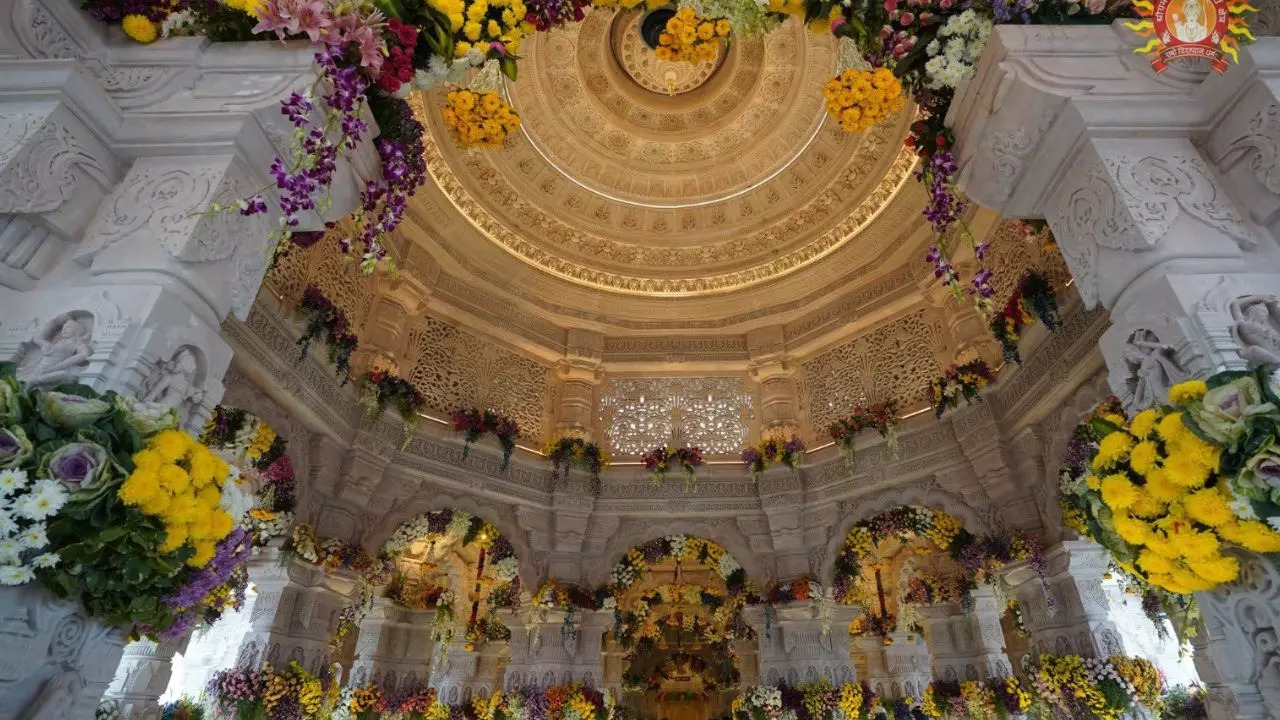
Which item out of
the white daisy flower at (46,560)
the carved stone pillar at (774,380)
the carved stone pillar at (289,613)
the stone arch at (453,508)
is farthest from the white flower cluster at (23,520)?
the carved stone pillar at (774,380)

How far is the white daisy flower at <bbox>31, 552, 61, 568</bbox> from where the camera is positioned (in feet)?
5.44

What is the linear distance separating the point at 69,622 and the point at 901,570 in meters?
11.2

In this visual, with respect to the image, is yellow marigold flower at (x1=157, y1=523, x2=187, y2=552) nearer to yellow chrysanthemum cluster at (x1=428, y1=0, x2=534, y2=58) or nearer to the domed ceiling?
yellow chrysanthemum cluster at (x1=428, y1=0, x2=534, y2=58)

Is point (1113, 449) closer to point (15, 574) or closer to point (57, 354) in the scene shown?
point (15, 574)

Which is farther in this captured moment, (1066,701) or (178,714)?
(178,714)

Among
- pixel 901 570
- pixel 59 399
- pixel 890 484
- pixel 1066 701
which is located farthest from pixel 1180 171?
pixel 901 570

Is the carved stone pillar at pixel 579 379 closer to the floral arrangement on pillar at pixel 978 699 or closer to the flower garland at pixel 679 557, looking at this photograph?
the flower garland at pixel 679 557

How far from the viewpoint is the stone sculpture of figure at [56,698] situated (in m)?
1.72

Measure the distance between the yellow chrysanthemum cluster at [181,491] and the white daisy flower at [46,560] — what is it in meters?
0.20

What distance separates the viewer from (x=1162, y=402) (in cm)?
222

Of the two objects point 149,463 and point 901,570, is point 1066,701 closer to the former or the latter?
point 901,570

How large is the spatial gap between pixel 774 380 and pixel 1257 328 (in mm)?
7001

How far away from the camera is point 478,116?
3281 mm

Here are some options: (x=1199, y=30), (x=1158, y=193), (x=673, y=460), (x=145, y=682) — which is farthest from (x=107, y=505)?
(x=673, y=460)
